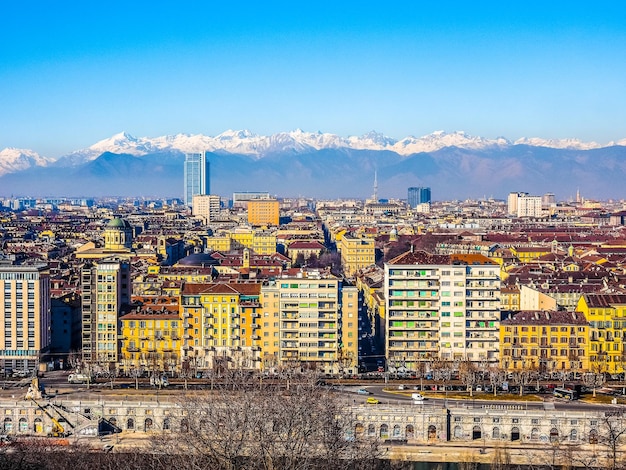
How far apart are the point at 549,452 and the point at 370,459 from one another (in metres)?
6.56

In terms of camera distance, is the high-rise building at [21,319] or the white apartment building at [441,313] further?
the high-rise building at [21,319]

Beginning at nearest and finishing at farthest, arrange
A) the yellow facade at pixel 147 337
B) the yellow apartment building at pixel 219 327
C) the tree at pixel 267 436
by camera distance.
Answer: the tree at pixel 267 436
the yellow apartment building at pixel 219 327
the yellow facade at pixel 147 337

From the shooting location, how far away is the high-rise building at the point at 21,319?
3631 cm

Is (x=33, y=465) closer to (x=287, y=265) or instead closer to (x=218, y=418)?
(x=218, y=418)

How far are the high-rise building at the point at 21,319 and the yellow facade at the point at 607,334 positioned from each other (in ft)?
67.9

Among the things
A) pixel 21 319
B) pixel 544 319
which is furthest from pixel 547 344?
pixel 21 319

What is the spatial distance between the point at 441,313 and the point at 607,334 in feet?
20.3

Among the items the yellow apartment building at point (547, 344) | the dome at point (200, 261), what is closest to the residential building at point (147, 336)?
the yellow apartment building at point (547, 344)

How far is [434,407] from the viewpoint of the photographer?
2917 cm

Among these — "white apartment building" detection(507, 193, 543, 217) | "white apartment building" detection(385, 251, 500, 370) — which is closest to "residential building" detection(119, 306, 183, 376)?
"white apartment building" detection(385, 251, 500, 370)

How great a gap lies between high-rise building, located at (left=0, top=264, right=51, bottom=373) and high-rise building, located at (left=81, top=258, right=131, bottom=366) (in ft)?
5.73

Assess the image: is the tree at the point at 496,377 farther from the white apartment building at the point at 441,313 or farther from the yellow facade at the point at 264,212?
the yellow facade at the point at 264,212

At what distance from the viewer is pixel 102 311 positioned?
36281 mm

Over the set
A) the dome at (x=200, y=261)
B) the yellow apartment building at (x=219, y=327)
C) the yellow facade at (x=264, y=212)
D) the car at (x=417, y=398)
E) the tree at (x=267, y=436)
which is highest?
the yellow facade at (x=264, y=212)
